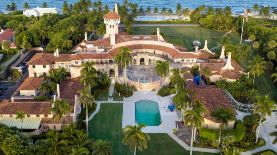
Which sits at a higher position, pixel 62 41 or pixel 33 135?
pixel 62 41

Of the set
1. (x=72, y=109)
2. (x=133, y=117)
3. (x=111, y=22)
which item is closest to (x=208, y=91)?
(x=133, y=117)

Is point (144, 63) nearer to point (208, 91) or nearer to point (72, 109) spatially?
point (208, 91)

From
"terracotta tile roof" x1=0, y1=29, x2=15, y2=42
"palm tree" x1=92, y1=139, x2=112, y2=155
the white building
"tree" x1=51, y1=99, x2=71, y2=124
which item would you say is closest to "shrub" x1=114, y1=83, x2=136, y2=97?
"tree" x1=51, y1=99, x2=71, y2=124

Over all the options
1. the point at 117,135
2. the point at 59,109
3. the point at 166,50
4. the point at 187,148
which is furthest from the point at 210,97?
the point at 59,109

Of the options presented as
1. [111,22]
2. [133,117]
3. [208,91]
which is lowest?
[133,117]

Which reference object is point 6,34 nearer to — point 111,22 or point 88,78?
point 111,22
